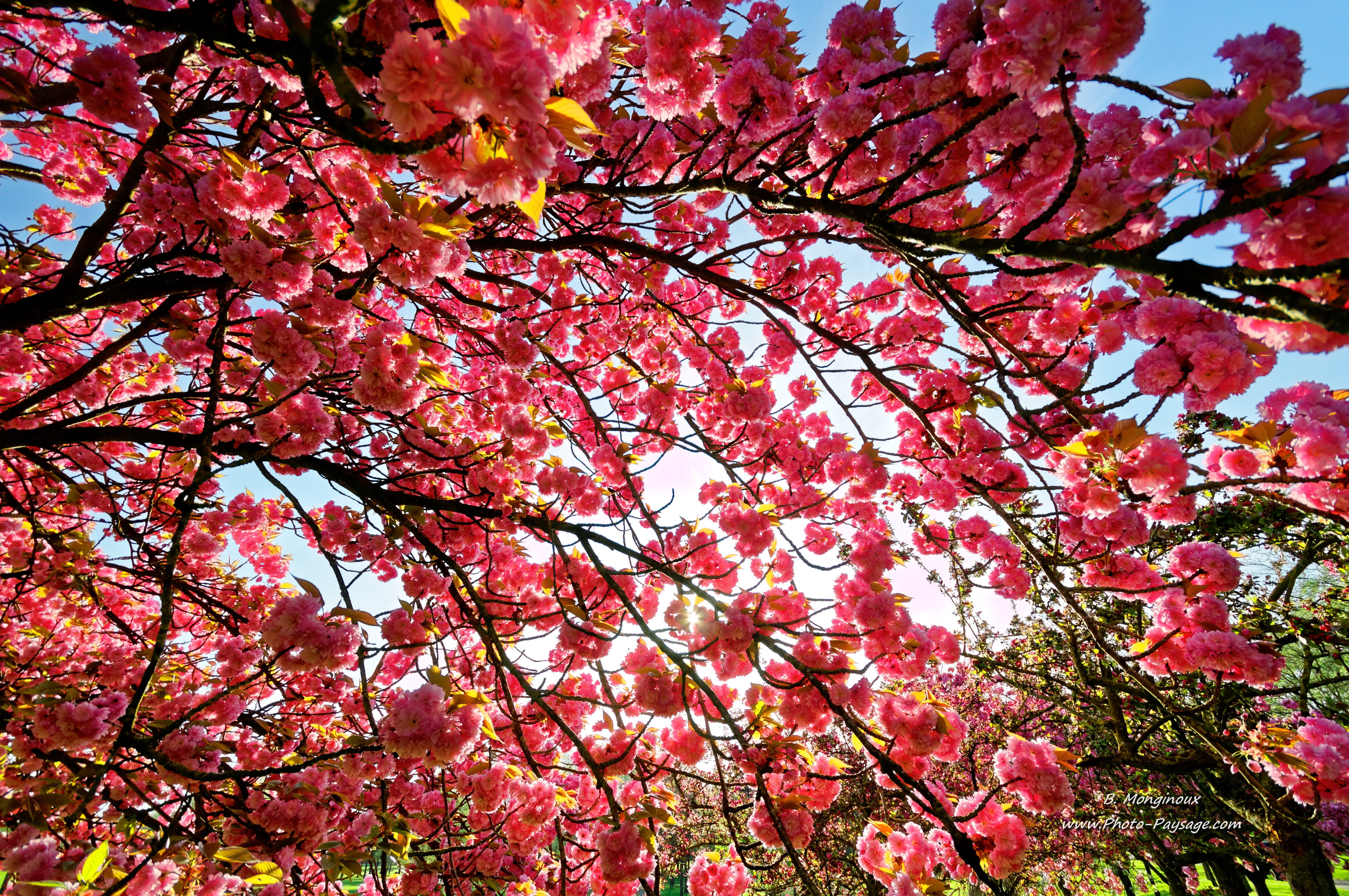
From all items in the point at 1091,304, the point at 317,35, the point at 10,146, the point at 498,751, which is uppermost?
the point at 10,146

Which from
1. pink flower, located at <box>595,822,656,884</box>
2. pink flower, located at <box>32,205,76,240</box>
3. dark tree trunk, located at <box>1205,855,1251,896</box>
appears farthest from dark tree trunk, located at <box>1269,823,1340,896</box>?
pink flower, located at <box>32,205,76,240</box>

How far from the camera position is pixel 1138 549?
6895 millimetres

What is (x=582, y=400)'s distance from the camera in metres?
3.50

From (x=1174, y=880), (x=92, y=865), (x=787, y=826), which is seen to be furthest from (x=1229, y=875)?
(x=92, y=865)

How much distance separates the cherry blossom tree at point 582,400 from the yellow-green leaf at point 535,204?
0.02m

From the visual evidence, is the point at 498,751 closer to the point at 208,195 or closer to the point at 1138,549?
the point at 208,195

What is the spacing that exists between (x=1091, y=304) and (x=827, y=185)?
2.08 metres

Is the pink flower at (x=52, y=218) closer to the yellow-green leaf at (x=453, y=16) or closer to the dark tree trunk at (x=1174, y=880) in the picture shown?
the yellow-green leaf at (x=453, y=16)

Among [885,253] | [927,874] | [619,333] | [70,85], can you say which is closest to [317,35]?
[70,85]

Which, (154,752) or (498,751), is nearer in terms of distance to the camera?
(154,752)

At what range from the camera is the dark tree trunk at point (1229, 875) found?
10.9m

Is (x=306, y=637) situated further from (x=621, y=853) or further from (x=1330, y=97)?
(x=1330, y=97)

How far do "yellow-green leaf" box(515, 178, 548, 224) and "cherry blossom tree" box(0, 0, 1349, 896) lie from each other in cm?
2

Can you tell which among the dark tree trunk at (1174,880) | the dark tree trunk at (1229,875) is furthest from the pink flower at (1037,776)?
the dark tree trunk at (1229,875)
